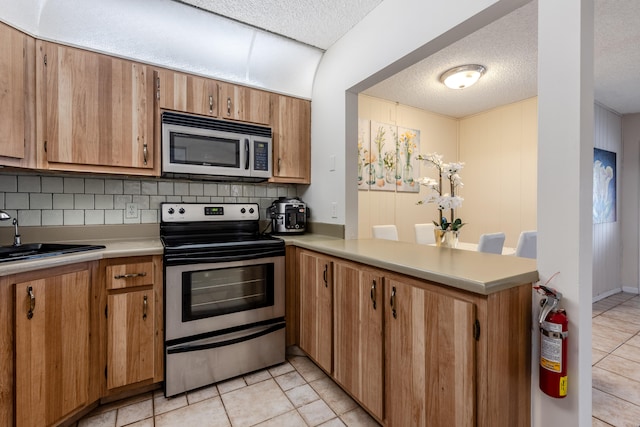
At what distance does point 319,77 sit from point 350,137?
0.74 metres

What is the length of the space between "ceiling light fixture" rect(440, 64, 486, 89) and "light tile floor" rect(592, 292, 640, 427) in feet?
8.57

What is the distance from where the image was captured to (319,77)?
8.62ft

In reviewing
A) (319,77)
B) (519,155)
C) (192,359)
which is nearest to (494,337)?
(192,359)

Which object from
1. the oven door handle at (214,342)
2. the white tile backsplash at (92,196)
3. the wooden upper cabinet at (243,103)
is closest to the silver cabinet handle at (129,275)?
the oven door handle at (214,342)

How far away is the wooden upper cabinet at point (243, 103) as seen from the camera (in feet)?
7.57

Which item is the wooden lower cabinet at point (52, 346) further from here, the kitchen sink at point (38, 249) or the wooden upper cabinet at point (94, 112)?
the wooden upper cabinet at point (94, 112)

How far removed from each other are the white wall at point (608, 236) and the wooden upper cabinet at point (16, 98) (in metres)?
5.50

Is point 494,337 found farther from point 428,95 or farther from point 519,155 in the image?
point 519,155

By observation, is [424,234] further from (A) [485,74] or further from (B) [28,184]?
(B) [28,184]

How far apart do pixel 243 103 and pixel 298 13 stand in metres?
0.76

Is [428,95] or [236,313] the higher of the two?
[428,95]

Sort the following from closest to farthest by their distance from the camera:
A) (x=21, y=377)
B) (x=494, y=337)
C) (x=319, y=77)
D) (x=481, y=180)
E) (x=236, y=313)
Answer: (x=494, y=337) → (x=21, y=377) → (x=236, y=313) → (x=319, y=77) → (x=481, y=180)

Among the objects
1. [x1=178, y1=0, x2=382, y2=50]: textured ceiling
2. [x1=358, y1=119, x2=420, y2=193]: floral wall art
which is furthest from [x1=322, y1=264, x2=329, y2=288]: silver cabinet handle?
[x1=358, y1=119, x2=420, y2=193]: floral wall art

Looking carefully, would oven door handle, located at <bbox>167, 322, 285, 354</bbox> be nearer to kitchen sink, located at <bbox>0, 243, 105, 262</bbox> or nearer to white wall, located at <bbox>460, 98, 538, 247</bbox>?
kitchen sink, located at <bbox>0, 243, 105, 262</bbox>
